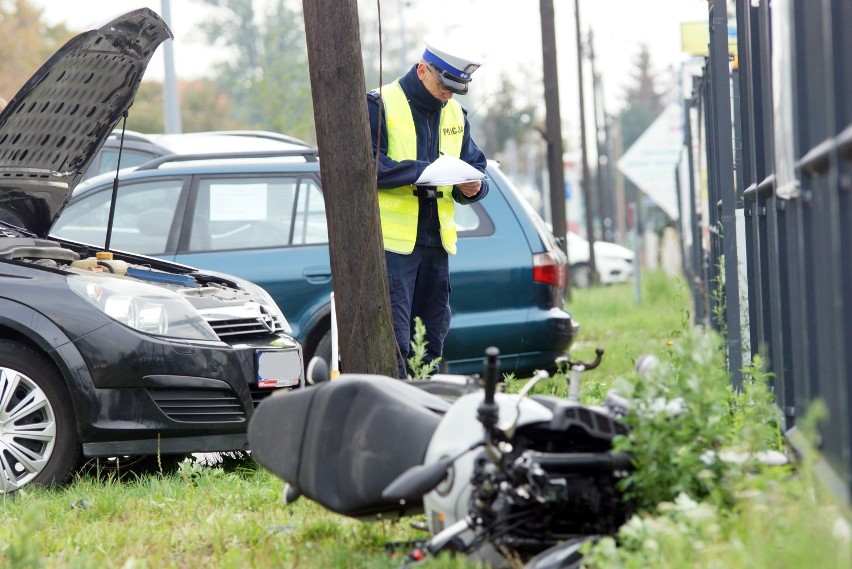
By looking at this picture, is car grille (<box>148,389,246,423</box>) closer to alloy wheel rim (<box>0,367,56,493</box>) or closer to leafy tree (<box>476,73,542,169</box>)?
alloy wheel rim (<box>0,367,56,493</box>)

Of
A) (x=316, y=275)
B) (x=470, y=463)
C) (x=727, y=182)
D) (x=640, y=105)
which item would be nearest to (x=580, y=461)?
(x=470, y=463)

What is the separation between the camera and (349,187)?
5.74 metres

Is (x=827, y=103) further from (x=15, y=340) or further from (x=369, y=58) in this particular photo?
(x=369, y=58)

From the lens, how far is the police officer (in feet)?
21.0

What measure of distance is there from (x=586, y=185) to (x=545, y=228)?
1007 inches

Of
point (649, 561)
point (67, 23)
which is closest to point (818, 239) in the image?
point (649, 561)

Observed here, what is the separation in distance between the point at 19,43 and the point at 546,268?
164 feet

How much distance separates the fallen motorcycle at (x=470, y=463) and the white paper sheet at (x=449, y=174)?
2.12 metres

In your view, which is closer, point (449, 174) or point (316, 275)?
point (449, 174)

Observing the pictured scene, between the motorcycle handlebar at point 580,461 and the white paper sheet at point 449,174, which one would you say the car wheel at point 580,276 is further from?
the motorcycle handlebar at point 580,461

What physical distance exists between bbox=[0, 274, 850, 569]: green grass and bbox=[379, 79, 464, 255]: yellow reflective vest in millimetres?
1130

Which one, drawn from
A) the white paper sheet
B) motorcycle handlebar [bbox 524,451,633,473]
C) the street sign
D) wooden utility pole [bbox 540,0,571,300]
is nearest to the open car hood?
the white paper sheet

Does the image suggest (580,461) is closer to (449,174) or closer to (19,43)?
(449,174)

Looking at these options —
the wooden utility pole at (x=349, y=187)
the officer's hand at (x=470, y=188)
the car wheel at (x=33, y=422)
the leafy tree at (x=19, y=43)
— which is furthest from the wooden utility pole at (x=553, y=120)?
the leafy tree at (x=19, y=43)
